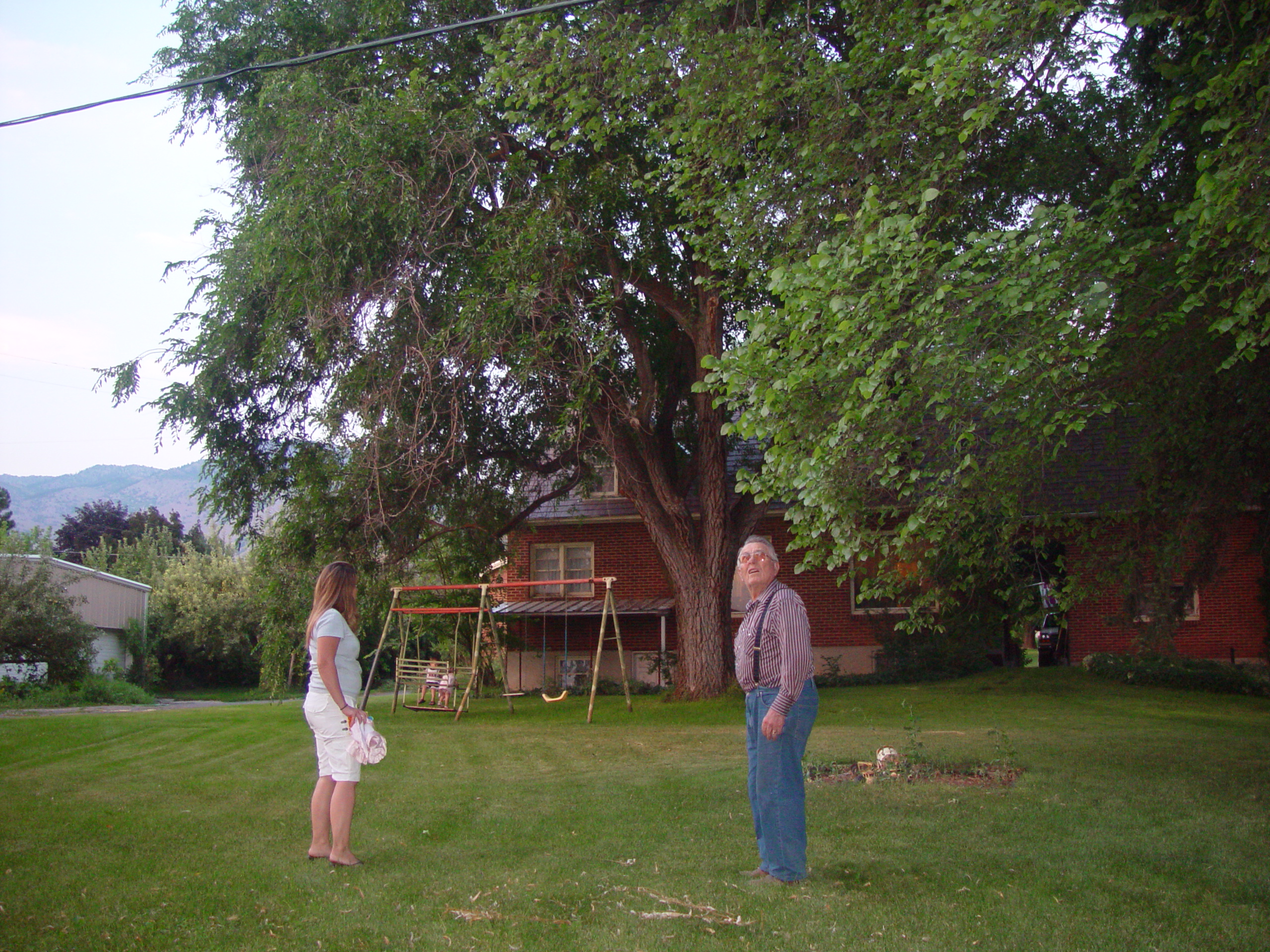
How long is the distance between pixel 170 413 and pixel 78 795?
8.19 metres

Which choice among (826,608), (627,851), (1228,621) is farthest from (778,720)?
(1228,621)

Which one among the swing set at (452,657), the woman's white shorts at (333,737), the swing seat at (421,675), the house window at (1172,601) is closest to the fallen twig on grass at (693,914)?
the woman's white shorts at (333,737)

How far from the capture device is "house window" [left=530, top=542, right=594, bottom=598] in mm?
26328

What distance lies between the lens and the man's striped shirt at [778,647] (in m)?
5.39

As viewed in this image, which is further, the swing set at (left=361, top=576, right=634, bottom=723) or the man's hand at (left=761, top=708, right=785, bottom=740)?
the swing set at (left=361, top=576, right=634, bottom=723)

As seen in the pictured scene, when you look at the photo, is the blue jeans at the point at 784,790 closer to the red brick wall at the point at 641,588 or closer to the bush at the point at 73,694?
the red brick wall at the point at 641,588

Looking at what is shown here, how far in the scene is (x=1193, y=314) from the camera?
8.03 m

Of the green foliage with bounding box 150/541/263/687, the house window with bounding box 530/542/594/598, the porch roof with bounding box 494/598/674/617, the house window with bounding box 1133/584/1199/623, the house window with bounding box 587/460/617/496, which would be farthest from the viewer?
the green foliage with bounding box 150/541/263/687

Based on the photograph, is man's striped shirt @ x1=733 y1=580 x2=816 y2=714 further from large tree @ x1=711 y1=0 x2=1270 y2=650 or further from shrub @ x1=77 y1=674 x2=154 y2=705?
shrub @ x1=77 y1=674 x2=154 y2=705

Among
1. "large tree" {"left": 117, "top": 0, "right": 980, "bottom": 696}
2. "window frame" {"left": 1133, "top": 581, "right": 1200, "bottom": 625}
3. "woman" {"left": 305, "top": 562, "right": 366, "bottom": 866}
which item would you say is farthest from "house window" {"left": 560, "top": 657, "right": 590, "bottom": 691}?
"woman" {"left": 305, "top": 562, "right": 366, "bottom": 866}

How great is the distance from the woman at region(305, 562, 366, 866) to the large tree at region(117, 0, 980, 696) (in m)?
4.84

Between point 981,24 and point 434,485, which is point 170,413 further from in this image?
Answer: point 981,24

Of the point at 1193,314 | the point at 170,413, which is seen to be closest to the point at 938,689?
the point at 1193,314

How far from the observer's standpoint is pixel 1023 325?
6871 millimetres
